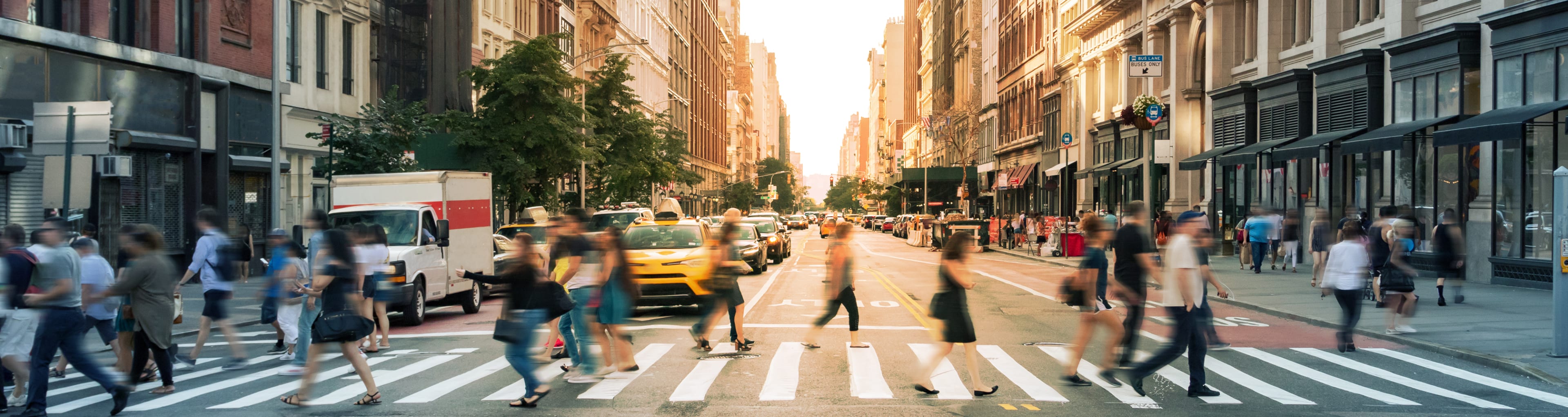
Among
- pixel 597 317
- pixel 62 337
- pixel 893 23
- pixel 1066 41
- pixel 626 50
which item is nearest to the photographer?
pixel 62 337

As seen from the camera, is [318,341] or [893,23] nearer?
[318,341]

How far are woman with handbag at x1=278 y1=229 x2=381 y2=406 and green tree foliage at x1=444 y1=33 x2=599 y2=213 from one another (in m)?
23.5

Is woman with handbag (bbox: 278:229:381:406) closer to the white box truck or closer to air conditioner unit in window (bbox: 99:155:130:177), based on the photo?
the white box truck

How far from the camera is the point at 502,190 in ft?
111

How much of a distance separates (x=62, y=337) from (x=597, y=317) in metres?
4.53

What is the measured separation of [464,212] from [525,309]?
10627 mm

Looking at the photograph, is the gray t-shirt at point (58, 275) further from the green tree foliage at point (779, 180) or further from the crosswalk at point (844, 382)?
the green tree foliage at point (779, 180)

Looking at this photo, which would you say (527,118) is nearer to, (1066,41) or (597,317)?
(597,317)

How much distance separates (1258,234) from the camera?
2534 centimetres

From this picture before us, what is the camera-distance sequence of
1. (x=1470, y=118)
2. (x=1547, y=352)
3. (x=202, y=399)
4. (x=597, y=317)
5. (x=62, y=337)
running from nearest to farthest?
1. (x=62, y=337)
2. (x=202, y=399)
3. (x=597, y=317)
4. (x=1547, y=352)
5. (x=1470, y=118)

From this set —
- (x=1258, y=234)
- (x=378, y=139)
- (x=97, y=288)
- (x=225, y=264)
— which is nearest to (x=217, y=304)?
(x=225, y=264)

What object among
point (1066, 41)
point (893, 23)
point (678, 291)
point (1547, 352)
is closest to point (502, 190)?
point (678, 291)

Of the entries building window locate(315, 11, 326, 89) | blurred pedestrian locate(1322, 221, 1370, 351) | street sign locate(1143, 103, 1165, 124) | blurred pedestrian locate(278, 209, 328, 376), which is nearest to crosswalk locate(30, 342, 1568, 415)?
blurred pedestrian locate(278, 209, 328, 376)

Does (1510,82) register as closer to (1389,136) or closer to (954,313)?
(1389,136)
